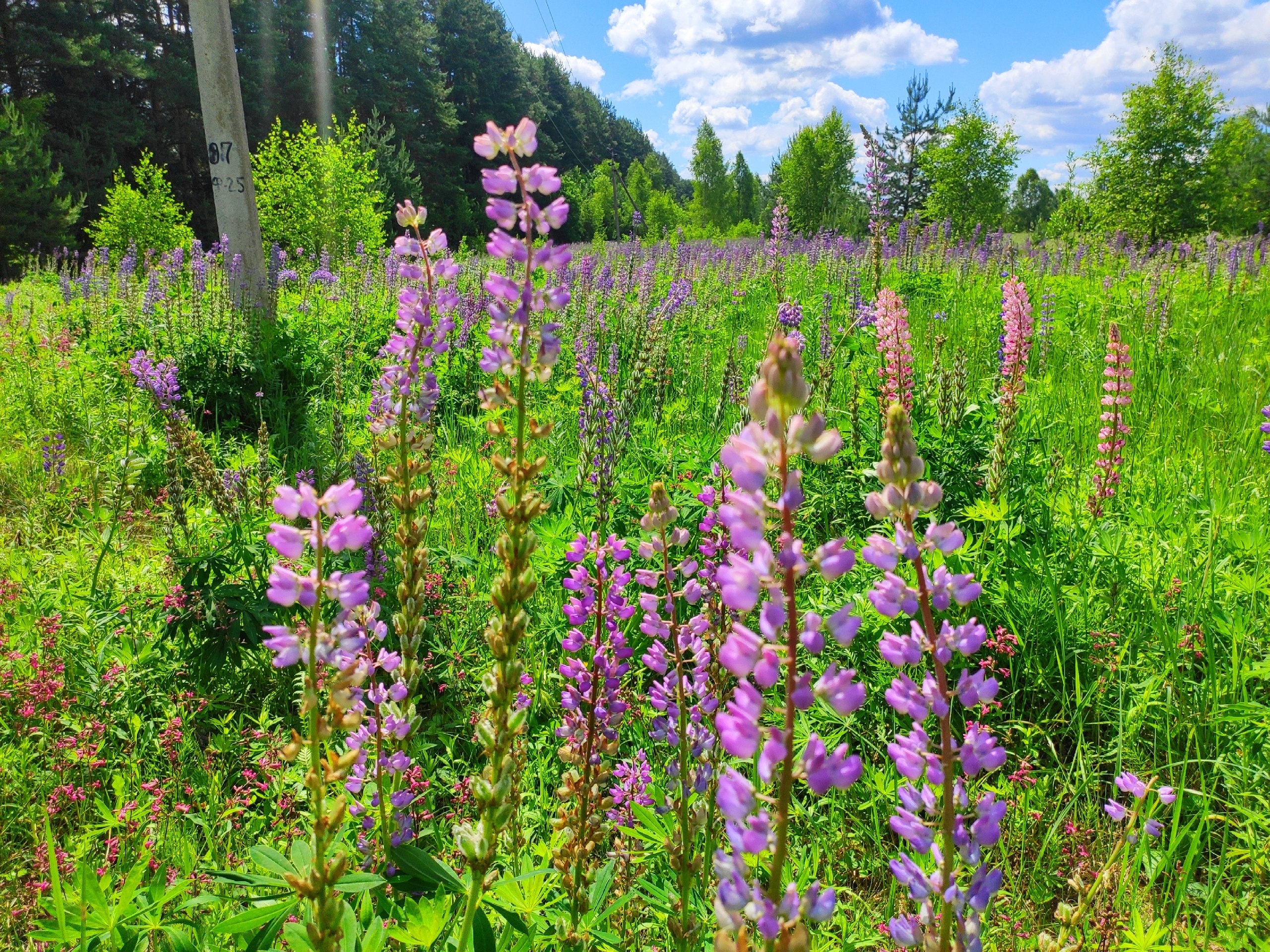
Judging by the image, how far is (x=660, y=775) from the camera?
6.46 feet

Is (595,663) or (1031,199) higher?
(1031,199)

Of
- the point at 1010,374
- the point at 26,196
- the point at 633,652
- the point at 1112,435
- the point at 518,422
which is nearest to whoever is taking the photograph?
the point at 518,422

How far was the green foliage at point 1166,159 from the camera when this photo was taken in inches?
877

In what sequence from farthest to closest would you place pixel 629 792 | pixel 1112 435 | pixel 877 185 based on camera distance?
pixel 877 185 → pixel 1112 435 → pixel 629 792

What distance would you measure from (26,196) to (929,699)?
29.9 meters

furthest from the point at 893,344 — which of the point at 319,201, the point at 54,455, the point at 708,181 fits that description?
the point at 708,181

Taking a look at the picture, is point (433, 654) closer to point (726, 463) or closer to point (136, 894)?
point (136, 894)

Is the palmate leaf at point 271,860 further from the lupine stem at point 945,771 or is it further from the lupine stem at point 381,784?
the lupine stem at point 945,771

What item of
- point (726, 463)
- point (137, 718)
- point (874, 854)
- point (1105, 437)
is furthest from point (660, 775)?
point (1105, 437)

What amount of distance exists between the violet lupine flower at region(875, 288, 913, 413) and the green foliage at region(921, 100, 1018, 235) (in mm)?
22770

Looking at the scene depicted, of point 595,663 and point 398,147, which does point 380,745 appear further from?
point 398,147

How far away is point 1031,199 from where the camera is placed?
249 ft

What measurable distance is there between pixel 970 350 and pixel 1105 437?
10.5 feet

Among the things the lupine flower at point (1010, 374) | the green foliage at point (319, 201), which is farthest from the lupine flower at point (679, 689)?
the green foliage at point (319, 201)
